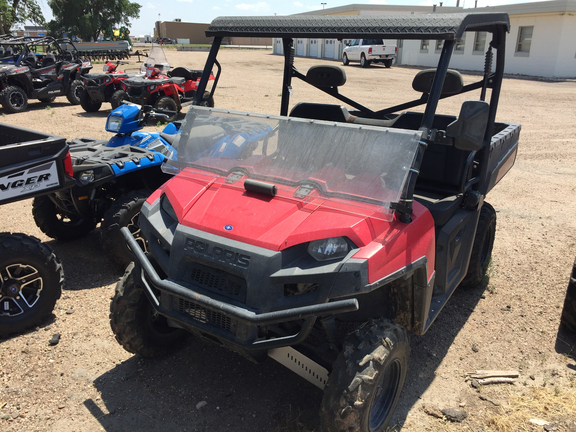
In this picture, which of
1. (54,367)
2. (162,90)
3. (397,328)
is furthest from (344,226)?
(162,90)

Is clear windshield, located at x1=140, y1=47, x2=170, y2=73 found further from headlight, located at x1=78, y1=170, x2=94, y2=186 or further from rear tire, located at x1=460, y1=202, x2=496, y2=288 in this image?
rear tire, located at x1=460, y1=202, x2=496, y2=288

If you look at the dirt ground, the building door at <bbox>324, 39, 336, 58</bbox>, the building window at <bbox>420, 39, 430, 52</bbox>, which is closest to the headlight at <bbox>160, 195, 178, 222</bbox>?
the dirt ground

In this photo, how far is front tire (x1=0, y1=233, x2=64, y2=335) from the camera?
3.54 metres

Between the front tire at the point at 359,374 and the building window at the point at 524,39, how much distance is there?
26.0 m

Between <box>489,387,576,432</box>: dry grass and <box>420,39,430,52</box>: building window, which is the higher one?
<box>420,39,430,52</box>: building window

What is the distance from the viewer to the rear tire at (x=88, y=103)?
13.4 m

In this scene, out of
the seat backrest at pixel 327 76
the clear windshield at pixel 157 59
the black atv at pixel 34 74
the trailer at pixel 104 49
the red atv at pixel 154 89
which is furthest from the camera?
the trailer at pixel 104 49

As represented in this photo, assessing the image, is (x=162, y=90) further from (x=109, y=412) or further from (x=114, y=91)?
(x=109, y=412)

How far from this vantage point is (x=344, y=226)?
2406mm

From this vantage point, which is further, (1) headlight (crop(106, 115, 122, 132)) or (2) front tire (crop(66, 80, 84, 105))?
(2) front tire (crop(66, 80, 84, 105))

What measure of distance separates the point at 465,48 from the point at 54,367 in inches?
1080

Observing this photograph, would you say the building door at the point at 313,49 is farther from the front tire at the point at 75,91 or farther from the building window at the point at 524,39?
the front tire at the point at 75,91

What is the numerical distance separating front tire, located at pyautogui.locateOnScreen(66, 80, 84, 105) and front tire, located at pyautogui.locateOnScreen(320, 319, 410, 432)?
14599mm

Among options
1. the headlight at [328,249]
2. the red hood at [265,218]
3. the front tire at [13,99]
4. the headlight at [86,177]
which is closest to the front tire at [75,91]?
the front tire at [13,99]
